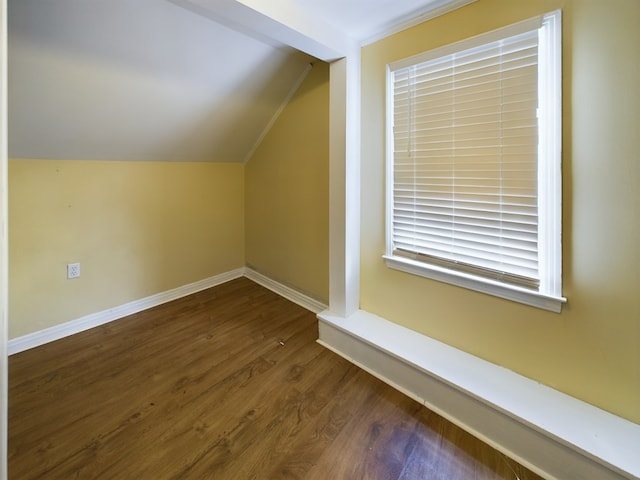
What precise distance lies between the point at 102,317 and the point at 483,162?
2971 mm

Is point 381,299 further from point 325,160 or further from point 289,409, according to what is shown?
point 325,160

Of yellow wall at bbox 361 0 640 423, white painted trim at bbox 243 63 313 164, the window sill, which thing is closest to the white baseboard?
yellow wall at bbox 361 0 640 423

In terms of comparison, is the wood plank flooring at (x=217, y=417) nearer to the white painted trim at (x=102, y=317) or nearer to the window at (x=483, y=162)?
the white painted trim at (x=102, y=317)

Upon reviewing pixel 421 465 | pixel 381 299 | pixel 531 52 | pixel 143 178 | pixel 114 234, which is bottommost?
pixel 421 465

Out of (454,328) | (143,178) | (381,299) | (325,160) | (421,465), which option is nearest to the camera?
(421,465)

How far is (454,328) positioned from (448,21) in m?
1.70

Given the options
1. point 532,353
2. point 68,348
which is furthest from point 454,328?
point 68,348

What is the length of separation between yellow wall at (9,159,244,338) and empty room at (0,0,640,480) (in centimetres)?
2

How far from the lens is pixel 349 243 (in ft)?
6.91

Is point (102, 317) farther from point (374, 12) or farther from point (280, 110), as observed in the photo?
point (374, 12)

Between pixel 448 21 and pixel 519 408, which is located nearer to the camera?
pixel 519 408

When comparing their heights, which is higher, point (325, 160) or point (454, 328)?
point (325, 160)

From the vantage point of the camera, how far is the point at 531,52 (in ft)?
4.48

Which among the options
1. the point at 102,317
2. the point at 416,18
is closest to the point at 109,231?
the point at 102,317
